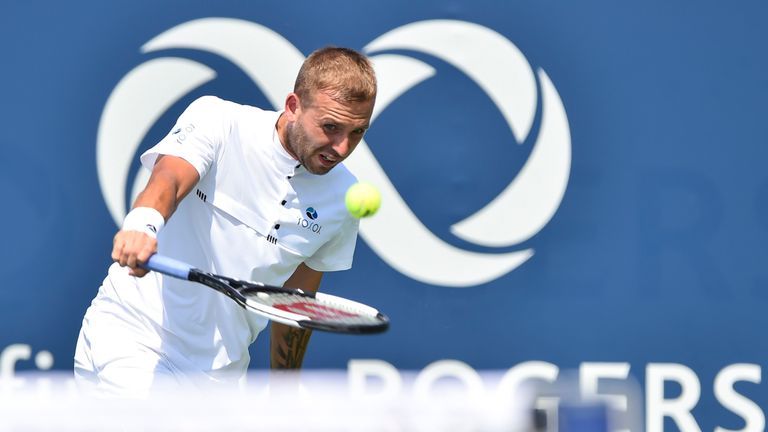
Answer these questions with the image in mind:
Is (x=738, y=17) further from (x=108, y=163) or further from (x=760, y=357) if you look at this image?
(x=108, y=163)

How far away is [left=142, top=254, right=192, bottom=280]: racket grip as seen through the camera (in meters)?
3.09

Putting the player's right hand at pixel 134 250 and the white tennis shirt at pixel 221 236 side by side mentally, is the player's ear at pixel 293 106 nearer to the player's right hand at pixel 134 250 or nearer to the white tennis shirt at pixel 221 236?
the white tennis shirt at pixel 221 236

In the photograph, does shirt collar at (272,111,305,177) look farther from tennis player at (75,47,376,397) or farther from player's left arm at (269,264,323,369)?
player's left arm at (269,264,323,369)

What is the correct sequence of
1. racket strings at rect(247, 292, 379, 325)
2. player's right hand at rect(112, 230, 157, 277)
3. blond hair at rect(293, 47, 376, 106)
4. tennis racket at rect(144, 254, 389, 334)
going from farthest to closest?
blond hair at rect(293, 47, 376, 106) < racket strings at rect(247, 292, 379, 325) < tennis racket at rect(144, 254, 389, 334) < player's right hand at rect(112, 230, 157, 277)

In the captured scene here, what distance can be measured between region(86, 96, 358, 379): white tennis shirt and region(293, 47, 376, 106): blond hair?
226 mm

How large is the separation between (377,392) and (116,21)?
1.80m

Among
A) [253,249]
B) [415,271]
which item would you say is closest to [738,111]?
[415,271]

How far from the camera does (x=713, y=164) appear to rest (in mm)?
4840

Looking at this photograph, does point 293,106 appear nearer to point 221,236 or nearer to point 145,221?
point 221,236

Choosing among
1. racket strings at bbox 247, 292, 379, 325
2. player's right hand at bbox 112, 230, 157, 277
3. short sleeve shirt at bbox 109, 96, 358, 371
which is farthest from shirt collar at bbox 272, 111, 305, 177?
player's right hand at bbox 112, 230, 157, 277

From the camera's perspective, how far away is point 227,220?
3664 millimetres

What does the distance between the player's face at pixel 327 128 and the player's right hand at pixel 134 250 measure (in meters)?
0.67

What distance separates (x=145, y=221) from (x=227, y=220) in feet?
1.78

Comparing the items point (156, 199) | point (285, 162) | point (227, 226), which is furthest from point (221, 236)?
point (156, 199)
